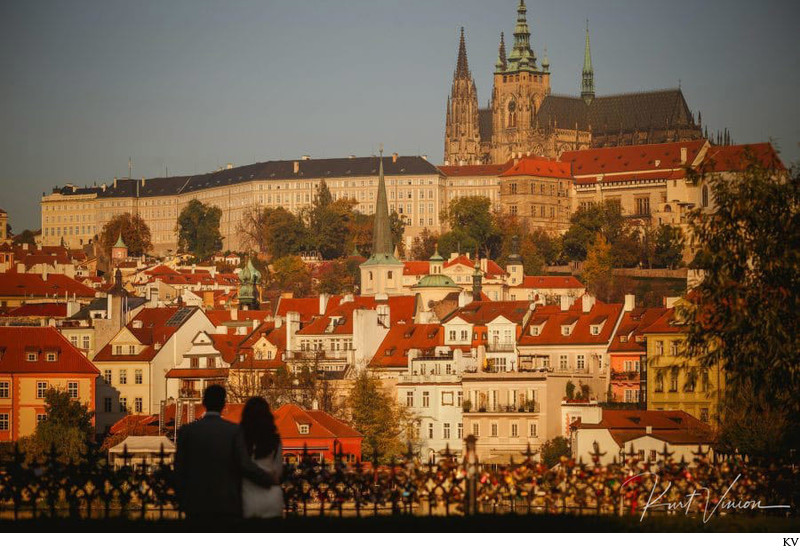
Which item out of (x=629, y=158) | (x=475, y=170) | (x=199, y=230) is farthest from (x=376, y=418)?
(x=199, y=230)

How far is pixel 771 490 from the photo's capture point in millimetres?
23109

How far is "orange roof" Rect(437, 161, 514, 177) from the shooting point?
18662cm

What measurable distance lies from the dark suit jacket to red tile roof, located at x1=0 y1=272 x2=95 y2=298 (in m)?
102

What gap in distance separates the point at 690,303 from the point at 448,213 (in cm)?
15191

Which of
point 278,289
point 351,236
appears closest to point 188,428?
point 278,289

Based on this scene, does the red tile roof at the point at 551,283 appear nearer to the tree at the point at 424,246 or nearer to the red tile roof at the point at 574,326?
the tree at the point at 424,246

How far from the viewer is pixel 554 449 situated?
54.8 metres

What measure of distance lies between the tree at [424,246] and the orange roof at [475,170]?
11.7 m

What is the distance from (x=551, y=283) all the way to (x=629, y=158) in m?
51.4

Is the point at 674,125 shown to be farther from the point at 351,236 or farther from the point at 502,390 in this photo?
the point at 502,390

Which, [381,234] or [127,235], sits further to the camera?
[127,235]

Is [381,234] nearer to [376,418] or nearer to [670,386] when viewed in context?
Result: [376,418]

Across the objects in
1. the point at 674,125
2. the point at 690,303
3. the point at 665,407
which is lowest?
the point at 665,407

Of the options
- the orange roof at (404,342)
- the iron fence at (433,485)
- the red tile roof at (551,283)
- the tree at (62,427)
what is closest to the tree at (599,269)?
the red tile roof at (551,283)
